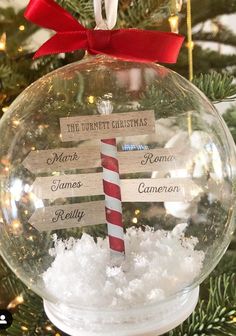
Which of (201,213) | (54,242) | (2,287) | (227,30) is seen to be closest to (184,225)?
(201,213)

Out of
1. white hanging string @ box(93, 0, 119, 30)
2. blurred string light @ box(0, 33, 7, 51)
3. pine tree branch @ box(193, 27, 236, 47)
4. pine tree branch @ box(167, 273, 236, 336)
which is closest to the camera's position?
white hanging string @ box(93, 0, 119, 30)

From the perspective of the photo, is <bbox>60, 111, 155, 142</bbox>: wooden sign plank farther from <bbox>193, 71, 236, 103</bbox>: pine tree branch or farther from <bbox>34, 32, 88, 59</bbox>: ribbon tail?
<bbox>193, 71, 236, 103</bbox>: pine tree branch

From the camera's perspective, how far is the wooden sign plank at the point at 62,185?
514 millimetres

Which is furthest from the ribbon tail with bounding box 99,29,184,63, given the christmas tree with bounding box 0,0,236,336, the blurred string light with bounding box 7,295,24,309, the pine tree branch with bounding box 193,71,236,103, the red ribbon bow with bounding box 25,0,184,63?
A: the blurred string light with bounding box 7,295,24,309

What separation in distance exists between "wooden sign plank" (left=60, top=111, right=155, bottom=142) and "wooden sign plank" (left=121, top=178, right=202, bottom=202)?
5 cm

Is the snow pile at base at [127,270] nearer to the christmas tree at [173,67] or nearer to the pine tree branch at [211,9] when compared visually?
the christmas tree at [173,67]

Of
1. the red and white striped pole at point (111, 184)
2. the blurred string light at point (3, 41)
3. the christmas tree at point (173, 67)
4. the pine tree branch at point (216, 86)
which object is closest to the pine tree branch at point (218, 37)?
the christmas tree at point (173, 67)

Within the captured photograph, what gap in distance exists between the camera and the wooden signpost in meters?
0.50

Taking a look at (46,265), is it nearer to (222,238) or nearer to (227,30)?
(222,238)

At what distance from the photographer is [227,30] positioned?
95 cm

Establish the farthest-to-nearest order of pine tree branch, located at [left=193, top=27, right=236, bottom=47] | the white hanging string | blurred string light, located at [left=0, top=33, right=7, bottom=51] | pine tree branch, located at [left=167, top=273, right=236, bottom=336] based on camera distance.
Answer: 1. pine tree branch, located at [left=193, top=27, right=236, bottom=47]
2. blurred string light, located at [left=0, top=33, right=7, bottom=51]
3. pine tree branch, located at [left=167, top=273, right=236, bottom=336]
4. the white hanging string

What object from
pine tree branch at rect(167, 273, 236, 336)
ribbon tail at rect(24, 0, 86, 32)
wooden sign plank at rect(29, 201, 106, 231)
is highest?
ribbon tail at rect(24, 0, 86, 32)

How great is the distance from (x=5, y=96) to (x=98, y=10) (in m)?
0.38

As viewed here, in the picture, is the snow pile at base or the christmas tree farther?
the christmas tree
